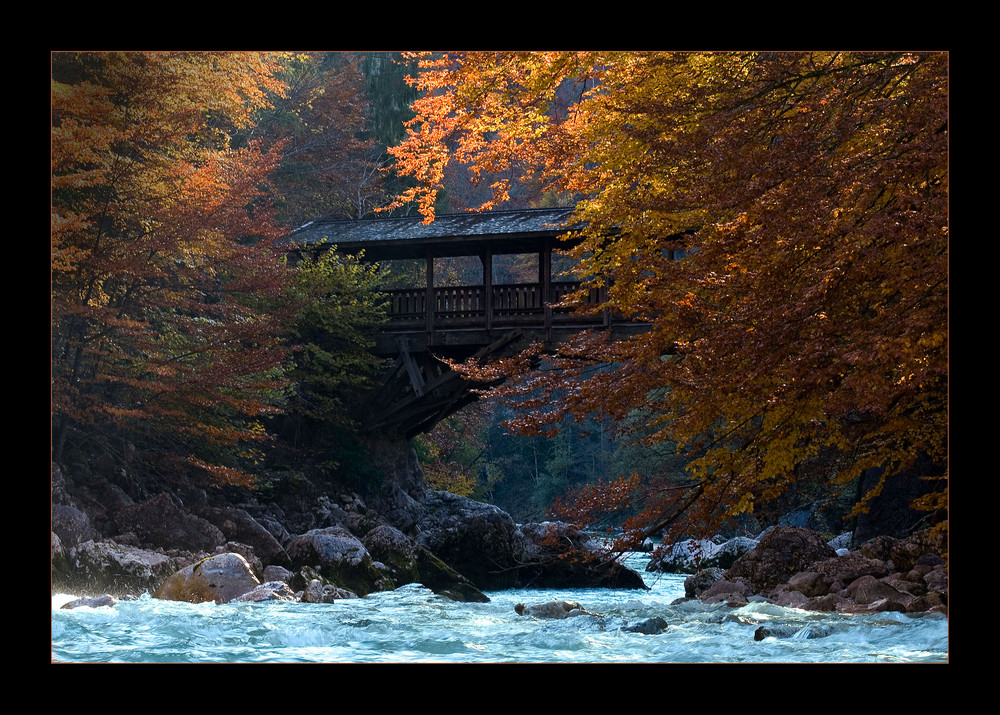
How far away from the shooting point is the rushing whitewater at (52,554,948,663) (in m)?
5.54

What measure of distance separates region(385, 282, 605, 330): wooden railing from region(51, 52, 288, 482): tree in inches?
121

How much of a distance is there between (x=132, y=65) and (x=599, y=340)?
5975 mm

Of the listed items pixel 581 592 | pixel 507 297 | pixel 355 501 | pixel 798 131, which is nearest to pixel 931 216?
pixel 798 131

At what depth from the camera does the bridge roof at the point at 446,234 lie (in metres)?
14.6

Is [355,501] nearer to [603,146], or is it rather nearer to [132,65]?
[132,65]

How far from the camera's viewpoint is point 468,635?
7137 millimetres

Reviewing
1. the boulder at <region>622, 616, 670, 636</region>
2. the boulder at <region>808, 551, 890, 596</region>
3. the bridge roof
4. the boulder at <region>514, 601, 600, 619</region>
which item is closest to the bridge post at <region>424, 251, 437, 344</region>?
the bridge roof

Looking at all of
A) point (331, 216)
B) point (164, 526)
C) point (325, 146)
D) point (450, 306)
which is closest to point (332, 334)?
point (450, 306)

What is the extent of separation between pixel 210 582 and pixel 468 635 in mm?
3475

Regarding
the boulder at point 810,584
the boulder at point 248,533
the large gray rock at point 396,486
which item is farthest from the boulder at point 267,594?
the large gray rock at point 396,486

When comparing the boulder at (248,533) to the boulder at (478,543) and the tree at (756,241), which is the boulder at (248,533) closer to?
the boulder at (478,543)

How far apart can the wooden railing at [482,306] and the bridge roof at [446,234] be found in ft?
2.22

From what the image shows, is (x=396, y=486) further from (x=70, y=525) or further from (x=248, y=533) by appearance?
(x=70, y=525)

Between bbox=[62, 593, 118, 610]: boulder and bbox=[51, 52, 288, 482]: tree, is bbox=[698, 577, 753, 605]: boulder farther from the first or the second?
bbox=[51, 52, 288, 482]: tree
